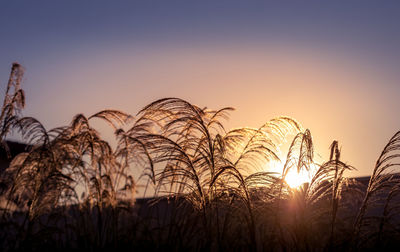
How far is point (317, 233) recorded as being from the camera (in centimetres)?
491

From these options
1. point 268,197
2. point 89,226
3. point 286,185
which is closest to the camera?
point 286,185

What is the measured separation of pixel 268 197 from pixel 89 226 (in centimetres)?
258

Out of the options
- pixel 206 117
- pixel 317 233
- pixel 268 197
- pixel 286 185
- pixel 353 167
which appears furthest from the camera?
pixel 317 233

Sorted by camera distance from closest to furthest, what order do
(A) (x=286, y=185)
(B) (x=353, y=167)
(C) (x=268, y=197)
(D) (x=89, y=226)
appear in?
(B) (x=353, y=167) → (A) (x=286, y=185) → (C) (x=268, y=197) → (D) (x=89, y=226)

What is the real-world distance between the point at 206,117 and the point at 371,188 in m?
1.87

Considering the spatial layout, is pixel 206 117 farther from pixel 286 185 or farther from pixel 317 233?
pixel 317 233

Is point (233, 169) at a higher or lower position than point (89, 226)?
higher

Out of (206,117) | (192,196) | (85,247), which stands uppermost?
(206,117)

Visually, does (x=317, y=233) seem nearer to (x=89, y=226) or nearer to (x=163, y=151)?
(x=163, y=151)

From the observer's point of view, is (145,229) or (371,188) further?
(145,229)

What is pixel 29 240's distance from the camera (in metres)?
5.09

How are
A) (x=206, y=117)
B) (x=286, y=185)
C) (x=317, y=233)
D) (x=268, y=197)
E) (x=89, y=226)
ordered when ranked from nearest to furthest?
(x=286, y=185) → (x=268, y=197) → (x=206, y=117) → (x=317, y=233) → (x=89, y=226)

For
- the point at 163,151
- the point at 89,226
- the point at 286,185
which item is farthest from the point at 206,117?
the point at 89,226

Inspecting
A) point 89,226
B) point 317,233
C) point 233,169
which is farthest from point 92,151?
point 317,233
